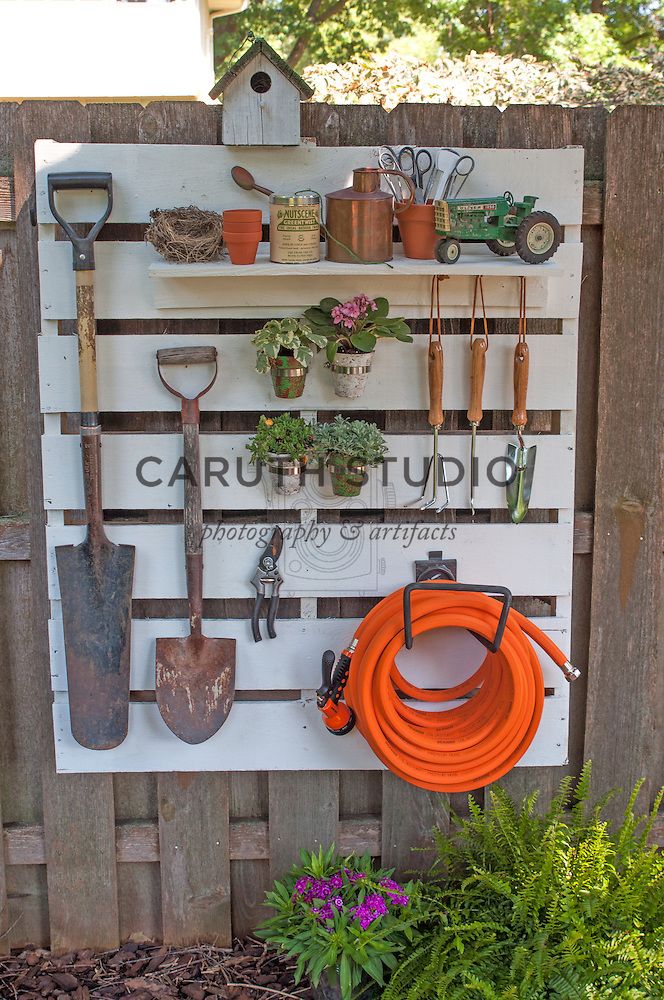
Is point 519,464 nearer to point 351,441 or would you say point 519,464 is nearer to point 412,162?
point 351,441

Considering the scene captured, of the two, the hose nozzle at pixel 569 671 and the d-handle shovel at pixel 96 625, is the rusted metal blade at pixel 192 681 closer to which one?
the d-handle shovel at pixel 96 625

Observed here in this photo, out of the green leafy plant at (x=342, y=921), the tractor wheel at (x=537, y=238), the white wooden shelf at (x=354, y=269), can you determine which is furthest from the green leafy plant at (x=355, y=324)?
the green leafy plant at (x=342, y=921)

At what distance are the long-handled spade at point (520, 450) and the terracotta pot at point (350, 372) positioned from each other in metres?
0.37

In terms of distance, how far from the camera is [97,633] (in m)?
2.38

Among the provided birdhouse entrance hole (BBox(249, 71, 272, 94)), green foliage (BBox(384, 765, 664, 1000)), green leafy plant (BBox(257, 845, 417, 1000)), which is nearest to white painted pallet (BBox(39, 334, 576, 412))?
birdhouse entrance hole (BBox(249, 71, 272, 94))

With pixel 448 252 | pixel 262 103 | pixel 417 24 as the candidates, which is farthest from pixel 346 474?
pixel 417 24

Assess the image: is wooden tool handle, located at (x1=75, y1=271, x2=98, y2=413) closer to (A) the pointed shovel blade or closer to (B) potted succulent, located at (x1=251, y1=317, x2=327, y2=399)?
(B) potted succulent, located at (x1=251, y1=317, x2=327, y2=399)

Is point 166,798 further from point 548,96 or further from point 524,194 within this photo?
point 548,96

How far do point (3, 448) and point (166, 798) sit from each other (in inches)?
40.2

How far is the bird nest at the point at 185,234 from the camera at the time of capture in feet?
6.92

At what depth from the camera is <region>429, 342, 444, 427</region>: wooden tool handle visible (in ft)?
7.45

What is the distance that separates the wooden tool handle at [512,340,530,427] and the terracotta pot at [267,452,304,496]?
1.78ft

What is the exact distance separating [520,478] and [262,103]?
3.54 feet

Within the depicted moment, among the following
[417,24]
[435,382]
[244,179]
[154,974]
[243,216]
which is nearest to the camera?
[243,216]
